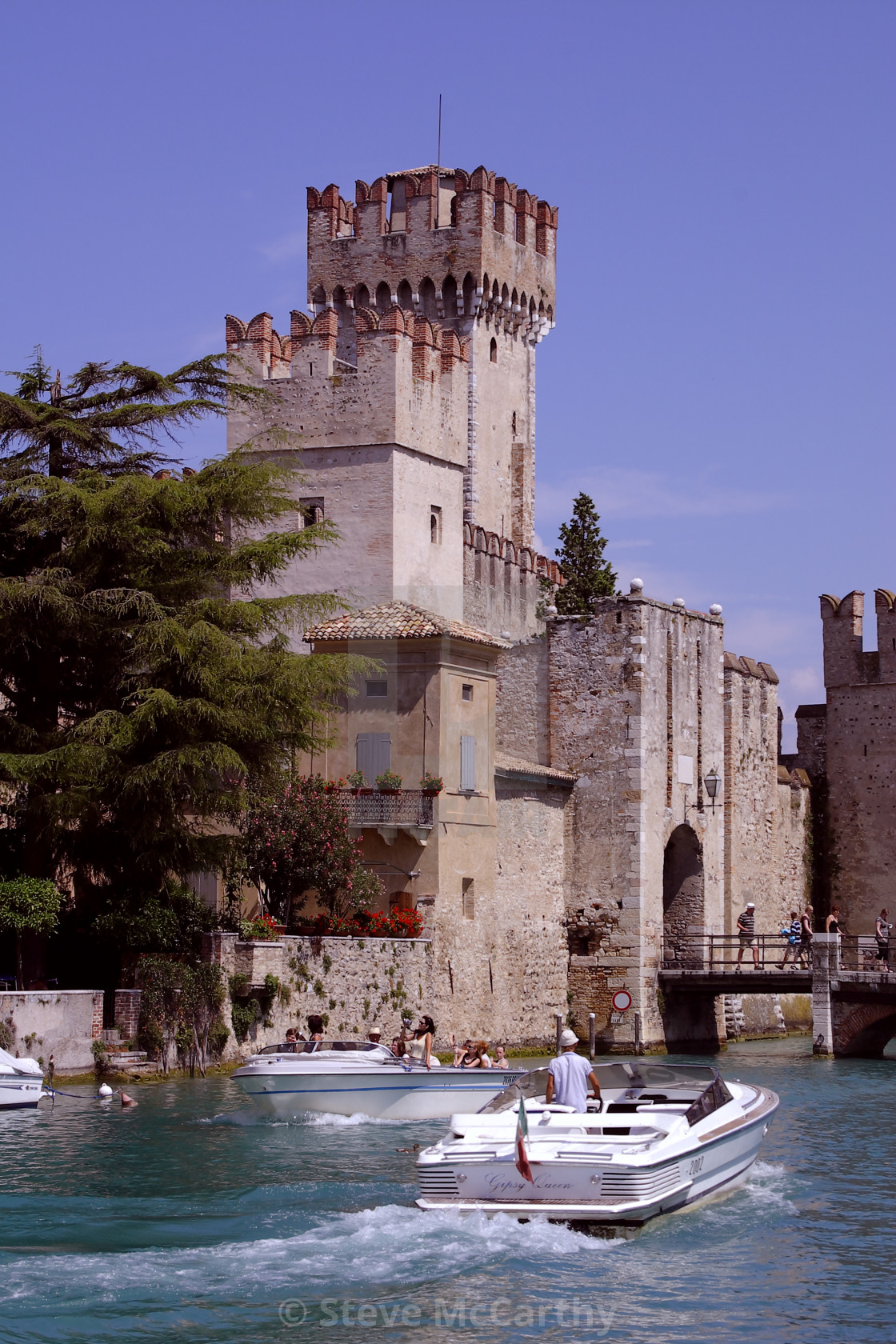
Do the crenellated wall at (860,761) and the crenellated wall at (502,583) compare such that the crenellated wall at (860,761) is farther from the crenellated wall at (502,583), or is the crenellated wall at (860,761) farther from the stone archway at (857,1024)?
the stone archway at (857,1024)

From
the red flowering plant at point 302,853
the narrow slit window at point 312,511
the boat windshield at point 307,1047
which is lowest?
the boat windshield at point 307,1047

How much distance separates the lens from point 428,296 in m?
53.5

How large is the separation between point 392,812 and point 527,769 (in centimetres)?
411

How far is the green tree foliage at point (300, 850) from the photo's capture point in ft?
104

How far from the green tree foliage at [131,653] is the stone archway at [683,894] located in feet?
38.5

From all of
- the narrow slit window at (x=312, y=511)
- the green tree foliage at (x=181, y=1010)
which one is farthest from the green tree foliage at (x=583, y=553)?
the green tree foliage at (x=181, y=1010)

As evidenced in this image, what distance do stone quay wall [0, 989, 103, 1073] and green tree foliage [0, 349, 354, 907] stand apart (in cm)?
270

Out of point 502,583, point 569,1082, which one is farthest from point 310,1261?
point 502,583

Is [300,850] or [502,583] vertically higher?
[502,583]

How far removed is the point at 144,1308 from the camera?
13.8m

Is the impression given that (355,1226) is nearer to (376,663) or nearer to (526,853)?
(376,663)

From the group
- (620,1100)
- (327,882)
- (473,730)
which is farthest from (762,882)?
(620,1100)

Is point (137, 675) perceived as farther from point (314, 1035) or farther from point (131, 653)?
point (314, 1035)

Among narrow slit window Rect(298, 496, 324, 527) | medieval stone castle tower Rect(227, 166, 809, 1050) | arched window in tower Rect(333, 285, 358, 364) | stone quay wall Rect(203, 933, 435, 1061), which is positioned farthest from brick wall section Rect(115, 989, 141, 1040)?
arched window in tower Rect(333, 285, 358, 364)
